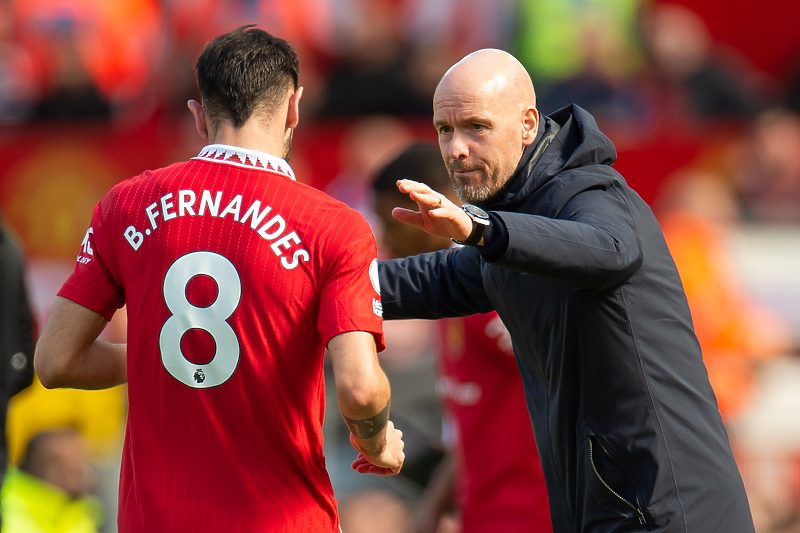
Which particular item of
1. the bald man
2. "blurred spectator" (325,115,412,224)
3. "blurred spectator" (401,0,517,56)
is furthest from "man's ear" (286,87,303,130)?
"blurred spectator" (401,0,517,56)

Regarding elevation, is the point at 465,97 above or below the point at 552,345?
above

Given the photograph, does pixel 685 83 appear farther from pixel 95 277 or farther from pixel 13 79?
pixel 95 277

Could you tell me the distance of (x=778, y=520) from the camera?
6.61 m

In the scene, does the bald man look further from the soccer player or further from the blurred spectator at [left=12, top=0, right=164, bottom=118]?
the blurred spectator at [left=12, top=0, right=164, bottom=118]

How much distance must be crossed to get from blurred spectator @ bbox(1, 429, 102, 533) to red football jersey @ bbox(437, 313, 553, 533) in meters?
3.17

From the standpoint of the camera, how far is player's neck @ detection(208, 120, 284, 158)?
9.64 feet

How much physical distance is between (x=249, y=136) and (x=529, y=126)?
3.09ft

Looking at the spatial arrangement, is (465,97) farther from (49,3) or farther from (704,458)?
(49,3)

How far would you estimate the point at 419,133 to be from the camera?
888 cm

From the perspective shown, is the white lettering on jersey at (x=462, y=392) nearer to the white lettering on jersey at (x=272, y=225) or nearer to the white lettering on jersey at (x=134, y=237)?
the white lettering on jersey at (x=272, y=225)

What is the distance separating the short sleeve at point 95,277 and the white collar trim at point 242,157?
0.39 m

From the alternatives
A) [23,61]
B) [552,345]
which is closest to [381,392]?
[552,345]

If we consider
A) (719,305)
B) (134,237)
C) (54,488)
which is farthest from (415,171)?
(719,305)

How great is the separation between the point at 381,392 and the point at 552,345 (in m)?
0.63
